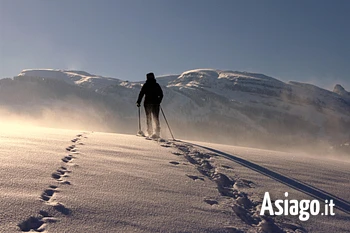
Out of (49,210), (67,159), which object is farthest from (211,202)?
(67,159)

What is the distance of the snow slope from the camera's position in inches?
137

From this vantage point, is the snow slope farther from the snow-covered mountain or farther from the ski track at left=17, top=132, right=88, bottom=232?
the snow-covered mountain

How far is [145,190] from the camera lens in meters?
4.60

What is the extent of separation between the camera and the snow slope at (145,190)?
11.4ft

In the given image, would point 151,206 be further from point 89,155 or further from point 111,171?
point 89,155

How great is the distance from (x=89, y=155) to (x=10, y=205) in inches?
128

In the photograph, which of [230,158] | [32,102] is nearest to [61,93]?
[32,102]

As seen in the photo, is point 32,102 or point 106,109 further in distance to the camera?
point 106,109

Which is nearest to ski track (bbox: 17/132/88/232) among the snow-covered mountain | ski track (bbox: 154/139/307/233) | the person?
ski track (bbox: 154/139/307/233)

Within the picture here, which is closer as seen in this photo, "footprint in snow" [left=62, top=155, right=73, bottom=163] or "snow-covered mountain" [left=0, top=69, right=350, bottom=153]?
"footprint in snow" [left=62, top=155, right=73, bottom=163]

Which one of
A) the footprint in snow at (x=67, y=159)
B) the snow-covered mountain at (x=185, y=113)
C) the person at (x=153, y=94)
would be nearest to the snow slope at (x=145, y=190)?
the footprint in snow at (x=67, y=159)

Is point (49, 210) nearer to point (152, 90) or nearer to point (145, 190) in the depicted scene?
point (145, 190)

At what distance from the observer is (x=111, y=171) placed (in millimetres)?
5414

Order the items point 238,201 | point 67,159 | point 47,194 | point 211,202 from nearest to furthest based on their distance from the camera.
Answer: point 47,194, point 211,202, point 238,201, point 67,159
